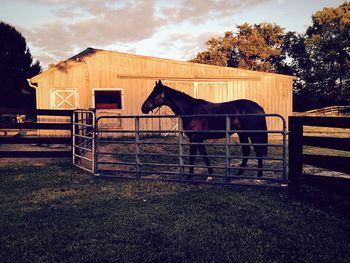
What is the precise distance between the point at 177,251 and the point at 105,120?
41.5 feet

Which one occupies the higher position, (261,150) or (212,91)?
(212,91)

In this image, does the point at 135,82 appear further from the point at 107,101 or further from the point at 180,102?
the point at 180,102

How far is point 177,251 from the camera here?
3.02 m

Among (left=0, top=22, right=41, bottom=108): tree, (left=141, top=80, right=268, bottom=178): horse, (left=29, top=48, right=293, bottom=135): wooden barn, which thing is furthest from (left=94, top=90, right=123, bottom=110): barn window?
(left=141, top=80, right=268, bottom=178): horse

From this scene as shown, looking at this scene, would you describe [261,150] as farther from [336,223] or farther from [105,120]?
[105,120]

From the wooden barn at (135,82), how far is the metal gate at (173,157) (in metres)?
1.30

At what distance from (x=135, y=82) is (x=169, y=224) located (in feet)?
39.4

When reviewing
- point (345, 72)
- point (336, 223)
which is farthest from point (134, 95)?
point (345, 72)

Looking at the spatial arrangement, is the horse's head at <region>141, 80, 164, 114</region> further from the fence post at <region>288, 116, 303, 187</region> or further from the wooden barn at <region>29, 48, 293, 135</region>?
the wooden barn at <region>29, 48, 293, 135</region>

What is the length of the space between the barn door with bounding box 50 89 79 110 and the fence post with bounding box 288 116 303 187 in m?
12.2

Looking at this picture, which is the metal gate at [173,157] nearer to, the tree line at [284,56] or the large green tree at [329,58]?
the tree line at [284,56]

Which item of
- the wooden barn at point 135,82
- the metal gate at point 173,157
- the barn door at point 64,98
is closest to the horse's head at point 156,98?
the metal gate at point 173,157

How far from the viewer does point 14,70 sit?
1182 inches

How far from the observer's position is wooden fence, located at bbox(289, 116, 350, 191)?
410 cm
